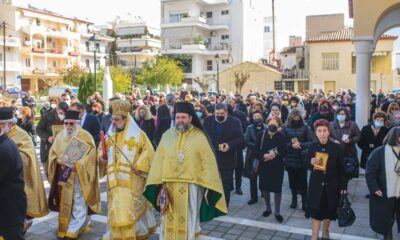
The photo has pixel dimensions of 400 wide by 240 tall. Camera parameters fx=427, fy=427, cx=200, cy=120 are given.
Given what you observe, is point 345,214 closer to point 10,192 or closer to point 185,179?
point 185,179

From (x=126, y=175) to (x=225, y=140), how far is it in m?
2.23

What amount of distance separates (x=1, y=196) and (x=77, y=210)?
6.12ft

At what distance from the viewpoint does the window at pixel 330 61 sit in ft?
136

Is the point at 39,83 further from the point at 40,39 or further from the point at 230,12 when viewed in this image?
the point at 230,12

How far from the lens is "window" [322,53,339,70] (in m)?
41.3

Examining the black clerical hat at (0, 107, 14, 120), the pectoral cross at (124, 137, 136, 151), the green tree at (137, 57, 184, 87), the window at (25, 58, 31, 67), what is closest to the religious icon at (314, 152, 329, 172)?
the pectoral cross at (124, 137, 136, 151)

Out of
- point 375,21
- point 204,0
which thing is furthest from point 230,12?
point 375,21

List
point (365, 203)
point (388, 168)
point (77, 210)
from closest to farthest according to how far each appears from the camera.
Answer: point (388, 168)
point (77, 210)
point (365, 203)

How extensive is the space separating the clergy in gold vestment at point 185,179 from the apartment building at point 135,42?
5716 cm

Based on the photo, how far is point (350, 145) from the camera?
8.55 meters

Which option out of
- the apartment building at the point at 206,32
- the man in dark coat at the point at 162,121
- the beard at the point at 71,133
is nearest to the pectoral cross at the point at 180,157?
the beard at the point at 71,133

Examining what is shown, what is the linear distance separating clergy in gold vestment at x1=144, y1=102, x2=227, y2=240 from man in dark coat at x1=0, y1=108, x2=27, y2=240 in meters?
1.53

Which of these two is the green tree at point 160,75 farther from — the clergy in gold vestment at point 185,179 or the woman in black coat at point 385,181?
the woman in black coat at point 385,181

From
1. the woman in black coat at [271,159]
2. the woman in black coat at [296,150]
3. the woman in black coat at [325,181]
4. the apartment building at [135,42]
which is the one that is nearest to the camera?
the woman in black coat at [325,181]
